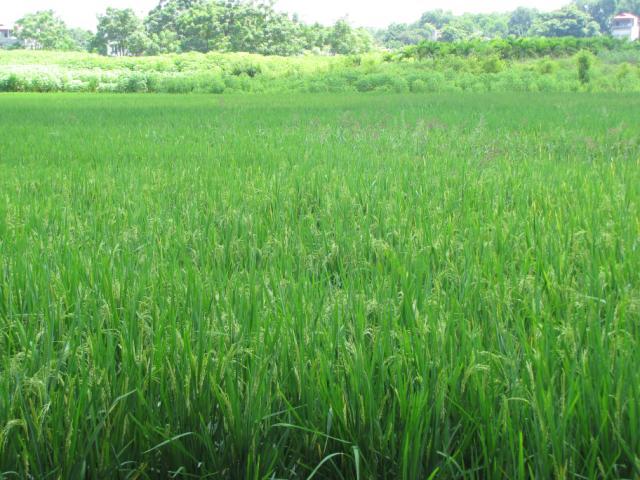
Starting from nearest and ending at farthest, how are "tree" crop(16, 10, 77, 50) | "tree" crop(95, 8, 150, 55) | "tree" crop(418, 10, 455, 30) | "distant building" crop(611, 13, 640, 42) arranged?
"tree" crop(95, 8, 150, 55) < "tree" crop(16, 10, 77, 50) < "distant building" crop(611, 13, 640, 42) < "tree" crop(418, 10, 455, 30)

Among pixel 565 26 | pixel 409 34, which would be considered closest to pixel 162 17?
pixel 565 26

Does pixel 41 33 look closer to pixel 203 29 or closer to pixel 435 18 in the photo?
pixel 203 29

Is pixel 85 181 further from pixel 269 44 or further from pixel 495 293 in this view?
pixel 269 44

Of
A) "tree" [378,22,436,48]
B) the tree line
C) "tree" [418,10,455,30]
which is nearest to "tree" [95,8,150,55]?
the tree line

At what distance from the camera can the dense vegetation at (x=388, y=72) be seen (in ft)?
72.8

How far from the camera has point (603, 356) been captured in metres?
1.21

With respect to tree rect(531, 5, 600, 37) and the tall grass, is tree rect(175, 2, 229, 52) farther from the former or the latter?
tree rect(531, 5, 600, 37)

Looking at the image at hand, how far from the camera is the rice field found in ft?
3.73


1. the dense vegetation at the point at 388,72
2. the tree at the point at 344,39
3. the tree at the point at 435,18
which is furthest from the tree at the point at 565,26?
the tree at the point at 435,18

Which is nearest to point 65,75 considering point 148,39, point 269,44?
point 269,44

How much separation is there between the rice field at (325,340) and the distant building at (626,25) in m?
104

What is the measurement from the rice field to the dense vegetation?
1896 centimetres

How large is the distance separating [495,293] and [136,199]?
2.44m

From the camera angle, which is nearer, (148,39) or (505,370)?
(505,370)
